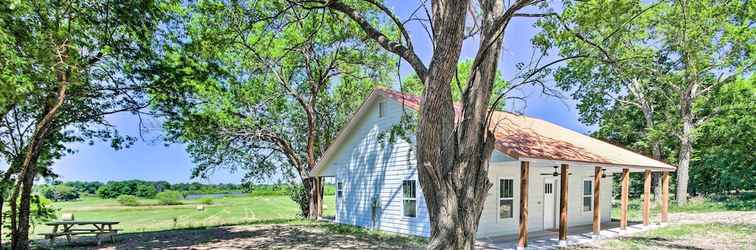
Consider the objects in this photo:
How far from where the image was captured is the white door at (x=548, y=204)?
515 inches

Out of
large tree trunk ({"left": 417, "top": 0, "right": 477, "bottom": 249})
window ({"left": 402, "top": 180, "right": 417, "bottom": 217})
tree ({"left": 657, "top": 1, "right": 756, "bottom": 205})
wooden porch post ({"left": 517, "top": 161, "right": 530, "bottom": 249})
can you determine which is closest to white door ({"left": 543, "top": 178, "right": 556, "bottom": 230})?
wooden porch post ({"left": 517, "top": 161, "right": 530, "bottom": 249})

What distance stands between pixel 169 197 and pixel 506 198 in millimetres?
25146

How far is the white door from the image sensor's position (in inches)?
515

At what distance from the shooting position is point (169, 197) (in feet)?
95.4

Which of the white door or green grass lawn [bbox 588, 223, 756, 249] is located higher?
the white door

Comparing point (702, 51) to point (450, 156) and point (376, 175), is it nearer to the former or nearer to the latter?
point (376, 175)

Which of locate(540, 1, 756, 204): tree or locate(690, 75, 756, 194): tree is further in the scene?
locate(690, 75, 756, 194): tree

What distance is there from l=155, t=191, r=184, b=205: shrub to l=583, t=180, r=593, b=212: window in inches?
1009

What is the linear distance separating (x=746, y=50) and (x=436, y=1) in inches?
872

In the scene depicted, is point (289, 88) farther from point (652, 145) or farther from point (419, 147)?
point (652, 145)

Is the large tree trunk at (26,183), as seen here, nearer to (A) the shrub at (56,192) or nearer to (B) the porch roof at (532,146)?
(A) the shrub at (56,192)

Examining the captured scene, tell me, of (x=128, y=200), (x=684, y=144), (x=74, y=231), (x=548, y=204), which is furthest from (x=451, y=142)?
(x=128, y=200)

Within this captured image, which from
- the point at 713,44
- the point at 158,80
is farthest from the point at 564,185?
the point at 713,44

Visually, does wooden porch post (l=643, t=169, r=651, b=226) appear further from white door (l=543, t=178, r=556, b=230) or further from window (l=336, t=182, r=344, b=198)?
window (l=336, t=182, r=344, b=198)
